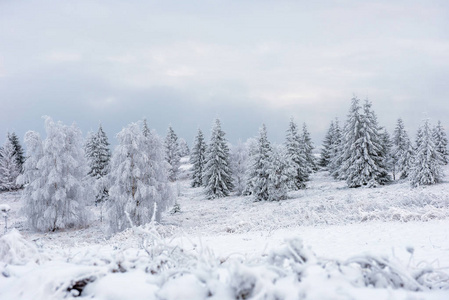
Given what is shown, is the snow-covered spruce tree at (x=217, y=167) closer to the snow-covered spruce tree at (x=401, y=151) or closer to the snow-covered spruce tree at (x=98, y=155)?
the snow-covered spruce tree at (x=98, y=155)

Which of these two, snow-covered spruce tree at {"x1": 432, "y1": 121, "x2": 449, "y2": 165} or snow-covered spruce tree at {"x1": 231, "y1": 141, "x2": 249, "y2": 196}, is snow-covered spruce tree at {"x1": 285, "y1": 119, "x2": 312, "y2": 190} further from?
snow-covered spruce tree at {"x1": 432, "y1": 121, "x2": 449, "y2": 165}

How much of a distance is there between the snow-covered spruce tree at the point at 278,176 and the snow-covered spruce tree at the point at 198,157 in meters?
16.6

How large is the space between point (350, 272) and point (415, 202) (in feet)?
47.2

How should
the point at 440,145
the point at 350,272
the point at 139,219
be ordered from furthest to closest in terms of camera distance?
1. the point at 440,145
2. the point at 139,219
3. the point at 350,272

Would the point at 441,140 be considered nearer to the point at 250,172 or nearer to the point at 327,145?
the point at 327,145

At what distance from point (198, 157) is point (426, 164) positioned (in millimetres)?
29109

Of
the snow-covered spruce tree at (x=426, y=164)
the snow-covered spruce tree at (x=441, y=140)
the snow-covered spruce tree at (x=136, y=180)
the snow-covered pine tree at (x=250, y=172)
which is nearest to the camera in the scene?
the snow-covered spruce tree at (x=136, y=180)

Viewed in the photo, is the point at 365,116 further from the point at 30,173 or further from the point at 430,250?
the point at 30,173

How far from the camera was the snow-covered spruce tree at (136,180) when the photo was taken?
17.9 metres

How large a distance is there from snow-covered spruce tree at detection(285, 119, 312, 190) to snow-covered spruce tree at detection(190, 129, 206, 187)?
13.5 metres

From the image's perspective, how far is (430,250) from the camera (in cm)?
633

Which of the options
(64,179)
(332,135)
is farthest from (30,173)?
(332,135)

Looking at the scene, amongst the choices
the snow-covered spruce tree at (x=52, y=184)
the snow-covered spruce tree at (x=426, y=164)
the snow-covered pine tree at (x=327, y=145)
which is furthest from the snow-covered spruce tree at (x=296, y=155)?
the snow-covered spruce tree at (x=52, y=184)

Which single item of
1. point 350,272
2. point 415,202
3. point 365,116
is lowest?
point 415,202
